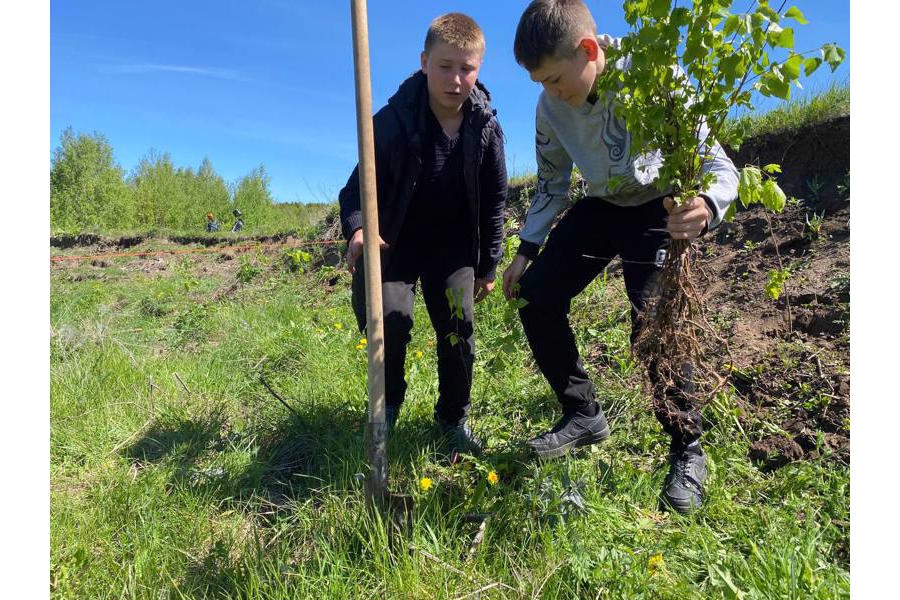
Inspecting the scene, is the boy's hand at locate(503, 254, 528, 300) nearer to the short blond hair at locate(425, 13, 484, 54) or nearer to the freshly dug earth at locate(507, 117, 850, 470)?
the freshly dug earth at locate(507, 117, 850, 470)

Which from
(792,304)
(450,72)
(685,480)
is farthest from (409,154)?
(792,304)

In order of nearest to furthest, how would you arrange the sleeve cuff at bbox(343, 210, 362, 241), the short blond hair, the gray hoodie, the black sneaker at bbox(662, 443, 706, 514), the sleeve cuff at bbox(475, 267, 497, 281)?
the gray hoodie
the black sneaker at bbox(662, 443, 706, 514)
the short blond hair
the sleeve cuff at bbox(343, 210, 362, 241)
the sleeve cuff at bbox(475, 267, 497, 281)

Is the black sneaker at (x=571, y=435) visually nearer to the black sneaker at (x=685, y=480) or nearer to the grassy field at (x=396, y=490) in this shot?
the grassy field at (x=396, y=490)

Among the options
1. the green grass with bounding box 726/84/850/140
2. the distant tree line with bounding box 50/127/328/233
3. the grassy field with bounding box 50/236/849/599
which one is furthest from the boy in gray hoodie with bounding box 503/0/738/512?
the distant tree line with bounding box 50/127/328/233

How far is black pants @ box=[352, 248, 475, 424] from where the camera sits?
2.28m

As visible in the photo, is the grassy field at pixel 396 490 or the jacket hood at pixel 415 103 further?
the jacket hood at pixel 415 103

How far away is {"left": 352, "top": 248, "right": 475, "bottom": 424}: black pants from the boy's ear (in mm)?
936

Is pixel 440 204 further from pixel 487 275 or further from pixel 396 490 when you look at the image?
pixel 396 490

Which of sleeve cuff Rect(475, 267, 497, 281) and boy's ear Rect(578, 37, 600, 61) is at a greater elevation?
boy's ear Rect(578, 37, 600, 61)

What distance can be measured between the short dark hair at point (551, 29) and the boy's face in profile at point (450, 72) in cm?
28

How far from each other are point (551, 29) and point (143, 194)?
92.9 ft

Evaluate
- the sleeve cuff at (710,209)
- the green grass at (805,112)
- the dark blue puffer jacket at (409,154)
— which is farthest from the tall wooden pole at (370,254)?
the green grass at (805,112)

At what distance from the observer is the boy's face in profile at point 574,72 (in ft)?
5.98

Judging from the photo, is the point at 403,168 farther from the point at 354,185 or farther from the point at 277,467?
the point at 277,467
